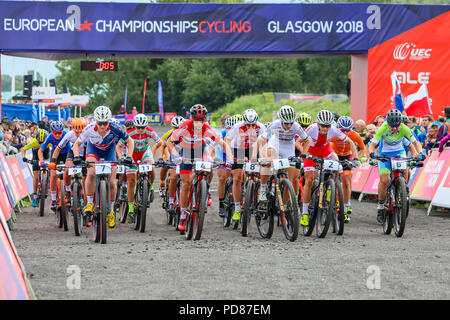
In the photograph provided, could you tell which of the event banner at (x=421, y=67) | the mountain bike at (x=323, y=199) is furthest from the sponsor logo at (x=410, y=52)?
the mountain bike at (x=323, y=199)

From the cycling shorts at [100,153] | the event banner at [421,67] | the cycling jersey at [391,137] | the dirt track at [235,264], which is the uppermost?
the event banner at [421,67]

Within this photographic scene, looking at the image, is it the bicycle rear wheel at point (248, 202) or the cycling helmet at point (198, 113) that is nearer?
the bicycle rear wheel at point (248, 202)

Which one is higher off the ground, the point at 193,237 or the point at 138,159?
the point at 138,159

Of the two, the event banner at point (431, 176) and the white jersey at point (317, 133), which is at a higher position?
the white jersey at point (317, 133)

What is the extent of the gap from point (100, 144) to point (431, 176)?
7123mm

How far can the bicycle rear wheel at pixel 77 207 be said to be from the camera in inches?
455

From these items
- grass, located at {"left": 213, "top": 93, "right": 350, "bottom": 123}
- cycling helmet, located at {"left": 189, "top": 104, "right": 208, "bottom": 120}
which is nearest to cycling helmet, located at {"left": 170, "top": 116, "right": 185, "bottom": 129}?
cycling helmet, located at {"left": 189, "top": 104, "right": 208, "bottom": 120}

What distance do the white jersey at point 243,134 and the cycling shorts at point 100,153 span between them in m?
2.13

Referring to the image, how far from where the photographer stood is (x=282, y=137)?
463 inches

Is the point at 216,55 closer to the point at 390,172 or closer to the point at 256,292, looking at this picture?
the point at 390,172

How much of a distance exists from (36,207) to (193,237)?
6.90 metres

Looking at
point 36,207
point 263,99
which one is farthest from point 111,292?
point 263,99

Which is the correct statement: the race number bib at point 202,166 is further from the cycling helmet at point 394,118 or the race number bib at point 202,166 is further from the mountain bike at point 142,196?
the cycling helmet at point 394,118

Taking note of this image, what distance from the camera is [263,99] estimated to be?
7025 centimetres
